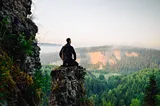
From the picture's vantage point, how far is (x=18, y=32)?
27.2 feet

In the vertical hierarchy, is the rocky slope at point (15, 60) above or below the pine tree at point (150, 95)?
above

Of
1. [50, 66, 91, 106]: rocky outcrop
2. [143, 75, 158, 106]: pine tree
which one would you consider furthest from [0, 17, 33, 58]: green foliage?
[143, 75, 158, 106]: pine tree

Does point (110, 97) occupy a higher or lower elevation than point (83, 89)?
lower

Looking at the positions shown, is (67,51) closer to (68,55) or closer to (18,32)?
(68,55)

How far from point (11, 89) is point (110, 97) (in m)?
160

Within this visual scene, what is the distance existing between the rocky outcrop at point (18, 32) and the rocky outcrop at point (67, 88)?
28.4 ft

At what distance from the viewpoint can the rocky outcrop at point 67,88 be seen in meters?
18.5

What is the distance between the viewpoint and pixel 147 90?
41188mm

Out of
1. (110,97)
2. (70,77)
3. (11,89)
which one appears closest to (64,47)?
(70,77)

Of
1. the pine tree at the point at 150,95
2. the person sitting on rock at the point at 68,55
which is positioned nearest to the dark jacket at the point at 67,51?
the person sitting on rock at the point at 68,55

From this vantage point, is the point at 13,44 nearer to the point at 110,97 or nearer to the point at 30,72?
the point at 30,72

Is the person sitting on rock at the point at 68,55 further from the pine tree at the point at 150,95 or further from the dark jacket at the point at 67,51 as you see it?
the pine tree at the point at 150,95

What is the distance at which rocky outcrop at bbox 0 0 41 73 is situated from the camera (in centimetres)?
714

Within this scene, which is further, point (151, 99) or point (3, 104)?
point (151, 99)
